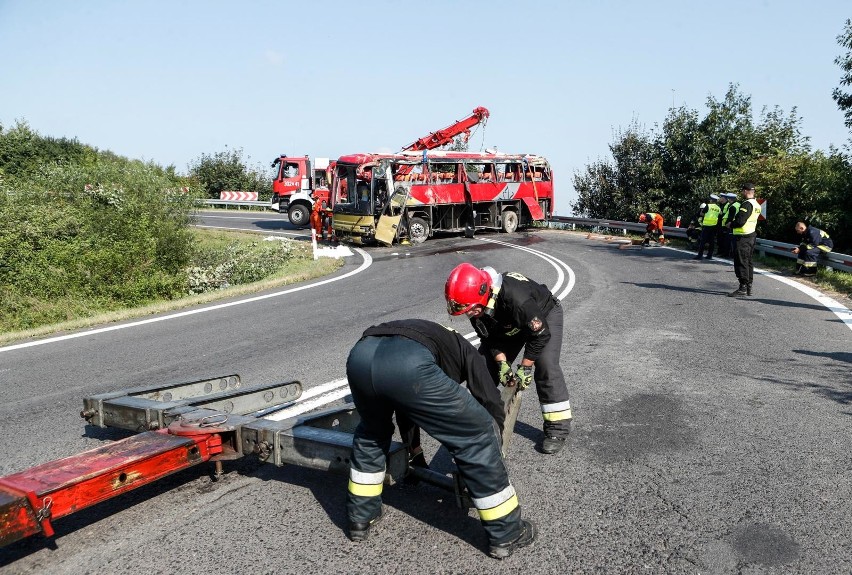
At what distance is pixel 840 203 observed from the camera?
17.0 m

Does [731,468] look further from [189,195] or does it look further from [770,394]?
[189,195]

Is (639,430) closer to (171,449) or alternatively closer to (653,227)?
(171,449)

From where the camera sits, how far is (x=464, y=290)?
13.5 feet

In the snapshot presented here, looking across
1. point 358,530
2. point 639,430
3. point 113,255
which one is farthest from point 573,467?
point 113,255

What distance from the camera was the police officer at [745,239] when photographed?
11.7 meters

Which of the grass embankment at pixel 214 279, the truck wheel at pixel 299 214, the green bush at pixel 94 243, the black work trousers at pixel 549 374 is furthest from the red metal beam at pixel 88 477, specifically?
the truck wheel at pixel 299 214

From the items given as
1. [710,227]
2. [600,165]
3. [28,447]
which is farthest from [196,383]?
[600,165]

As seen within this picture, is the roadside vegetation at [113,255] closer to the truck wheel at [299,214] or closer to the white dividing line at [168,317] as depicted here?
the white dividing line at [168,317]

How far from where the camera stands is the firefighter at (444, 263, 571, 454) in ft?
13.6

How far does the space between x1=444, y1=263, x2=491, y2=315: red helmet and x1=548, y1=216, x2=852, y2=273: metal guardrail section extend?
12411 mm

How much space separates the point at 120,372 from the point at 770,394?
6365mm

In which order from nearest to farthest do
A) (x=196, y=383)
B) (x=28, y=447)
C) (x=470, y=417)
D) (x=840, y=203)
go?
1. (x=470, y=417)
2. (x=28, y=447)
3. (x=196, y=383)
4. (x=840, y=203)

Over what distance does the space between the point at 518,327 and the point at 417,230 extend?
61.3 ft

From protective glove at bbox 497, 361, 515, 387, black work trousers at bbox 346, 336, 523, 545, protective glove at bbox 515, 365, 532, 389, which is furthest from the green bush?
black work trousers at bbox 346, 336, 523, 545
